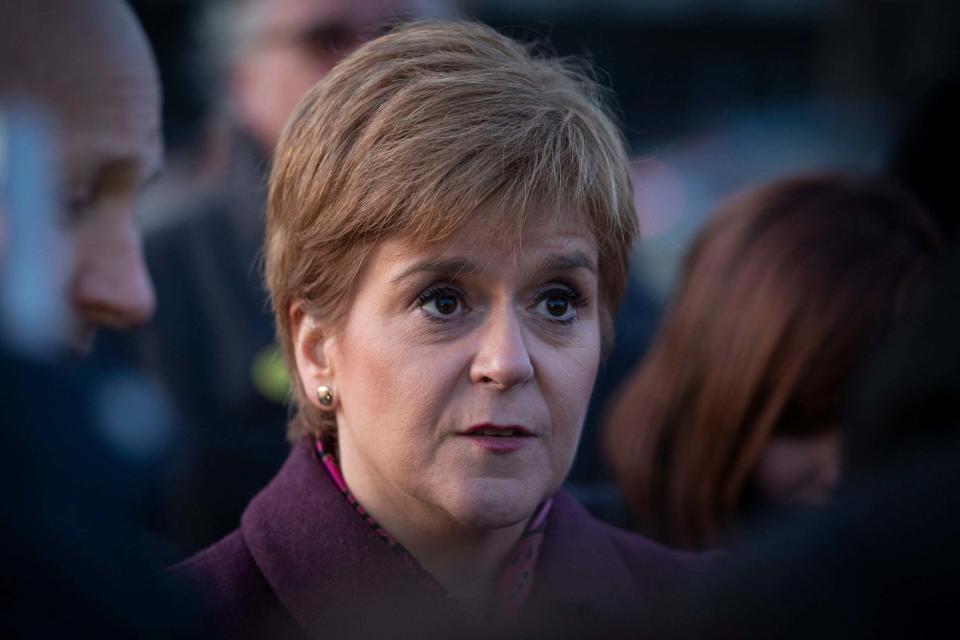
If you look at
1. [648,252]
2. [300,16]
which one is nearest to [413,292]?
[300,16]

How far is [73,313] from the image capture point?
189 cm

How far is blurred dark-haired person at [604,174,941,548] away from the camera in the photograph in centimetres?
252

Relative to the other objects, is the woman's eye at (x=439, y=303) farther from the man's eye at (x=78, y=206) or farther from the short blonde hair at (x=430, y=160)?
the man's eye at (x=78, y=206)

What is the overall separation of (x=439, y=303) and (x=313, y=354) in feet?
0.91

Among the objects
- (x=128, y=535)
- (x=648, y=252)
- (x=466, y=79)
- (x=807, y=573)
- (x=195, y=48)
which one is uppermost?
(x=195, y=48)

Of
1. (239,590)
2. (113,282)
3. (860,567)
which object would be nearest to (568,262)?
(239,590)

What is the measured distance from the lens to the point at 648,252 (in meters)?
5.35

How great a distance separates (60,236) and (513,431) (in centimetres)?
77

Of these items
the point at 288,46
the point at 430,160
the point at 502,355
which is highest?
the point at 288,46

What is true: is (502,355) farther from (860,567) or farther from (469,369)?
(860,567)

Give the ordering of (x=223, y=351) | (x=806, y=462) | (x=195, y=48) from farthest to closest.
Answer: (x=195, y=48)
(x=223, y=351)
(x=806, y=462)

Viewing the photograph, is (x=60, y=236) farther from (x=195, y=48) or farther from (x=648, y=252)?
(x=195, y=48)

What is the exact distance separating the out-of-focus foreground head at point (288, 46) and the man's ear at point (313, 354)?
1518mm

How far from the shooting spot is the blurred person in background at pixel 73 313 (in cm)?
88
